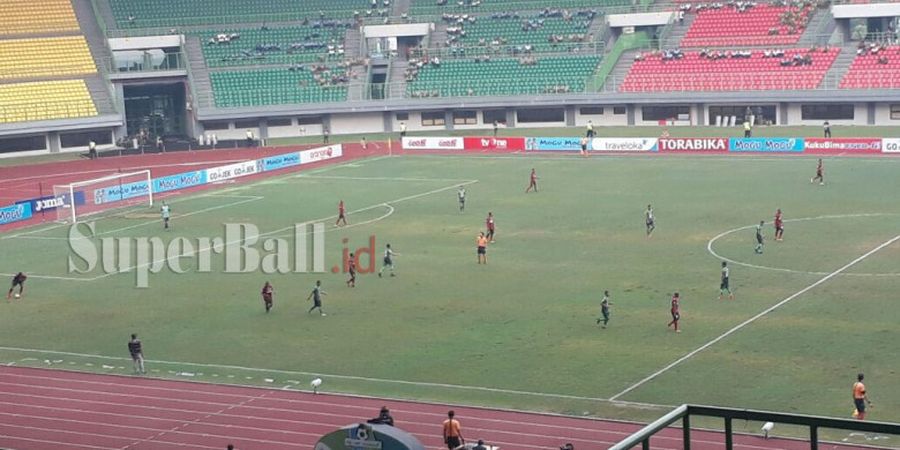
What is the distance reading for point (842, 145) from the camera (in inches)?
3132

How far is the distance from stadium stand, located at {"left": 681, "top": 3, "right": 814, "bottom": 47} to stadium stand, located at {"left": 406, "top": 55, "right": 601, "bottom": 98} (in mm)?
8515

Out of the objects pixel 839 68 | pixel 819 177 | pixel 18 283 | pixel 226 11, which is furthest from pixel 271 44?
pixel 18 283

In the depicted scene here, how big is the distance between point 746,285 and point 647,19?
62.0 metres

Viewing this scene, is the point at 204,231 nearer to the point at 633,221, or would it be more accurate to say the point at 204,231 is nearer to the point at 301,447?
the point at 633,221

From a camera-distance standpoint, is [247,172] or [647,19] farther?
[647,19]

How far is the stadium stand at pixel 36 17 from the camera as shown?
97.9 meters

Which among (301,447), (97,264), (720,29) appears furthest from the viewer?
(720,29)

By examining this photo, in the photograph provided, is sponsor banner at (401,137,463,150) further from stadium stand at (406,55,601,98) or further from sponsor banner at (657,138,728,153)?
sponsor banner at (657,138,728,153)

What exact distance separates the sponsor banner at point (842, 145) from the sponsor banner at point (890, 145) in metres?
0.34

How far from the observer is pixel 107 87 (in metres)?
96.5

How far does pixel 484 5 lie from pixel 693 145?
3132 centimetres

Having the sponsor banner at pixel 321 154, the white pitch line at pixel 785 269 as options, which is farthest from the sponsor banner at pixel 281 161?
the white pitch line at pixel 785 269

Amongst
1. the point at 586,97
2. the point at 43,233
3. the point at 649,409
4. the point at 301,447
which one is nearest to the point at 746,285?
the point at 649,409

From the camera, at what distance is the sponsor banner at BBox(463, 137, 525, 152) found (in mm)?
89250
